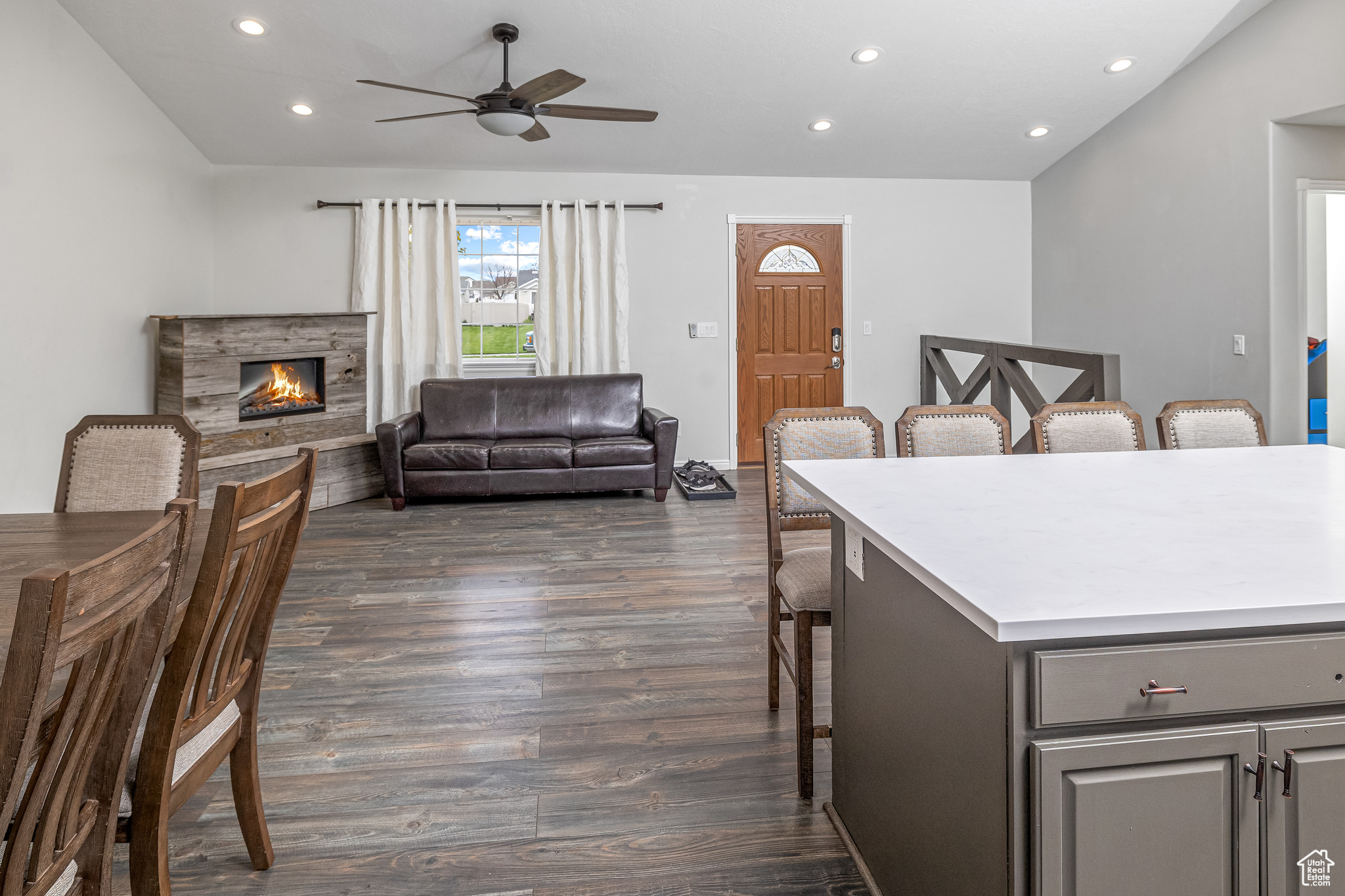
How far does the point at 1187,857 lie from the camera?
3.56 feet

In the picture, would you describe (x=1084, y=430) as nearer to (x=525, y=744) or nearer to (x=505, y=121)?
(x=525, y=744)

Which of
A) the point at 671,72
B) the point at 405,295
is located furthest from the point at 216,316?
the point at 671,72

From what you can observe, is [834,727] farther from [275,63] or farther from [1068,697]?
[275,63]

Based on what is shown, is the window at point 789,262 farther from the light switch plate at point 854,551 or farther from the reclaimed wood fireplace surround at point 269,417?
the light switch plate at point 854,551

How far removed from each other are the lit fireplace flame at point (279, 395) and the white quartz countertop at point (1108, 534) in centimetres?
476

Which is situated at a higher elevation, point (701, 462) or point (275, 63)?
point (275, 63)

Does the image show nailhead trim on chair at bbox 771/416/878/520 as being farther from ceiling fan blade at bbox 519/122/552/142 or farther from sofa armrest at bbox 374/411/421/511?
sofa armrest at bbox 374/411/421/511

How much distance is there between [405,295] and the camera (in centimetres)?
662

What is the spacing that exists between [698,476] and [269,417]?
3084 mm

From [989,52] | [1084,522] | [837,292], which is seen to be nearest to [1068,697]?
[1084,522]

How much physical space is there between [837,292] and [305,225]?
4.47 metres

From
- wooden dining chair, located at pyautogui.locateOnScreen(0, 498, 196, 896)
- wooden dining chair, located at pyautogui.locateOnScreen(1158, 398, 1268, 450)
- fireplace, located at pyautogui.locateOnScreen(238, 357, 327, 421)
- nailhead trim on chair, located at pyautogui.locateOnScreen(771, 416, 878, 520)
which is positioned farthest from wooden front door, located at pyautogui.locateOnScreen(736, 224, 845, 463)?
wooden dining chair, located at pyautogui.locateOnScreen(0, 498, 196, 896)

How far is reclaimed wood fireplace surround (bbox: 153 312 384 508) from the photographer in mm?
5262

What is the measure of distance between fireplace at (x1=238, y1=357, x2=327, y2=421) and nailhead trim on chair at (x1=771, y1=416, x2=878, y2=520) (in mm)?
4470
